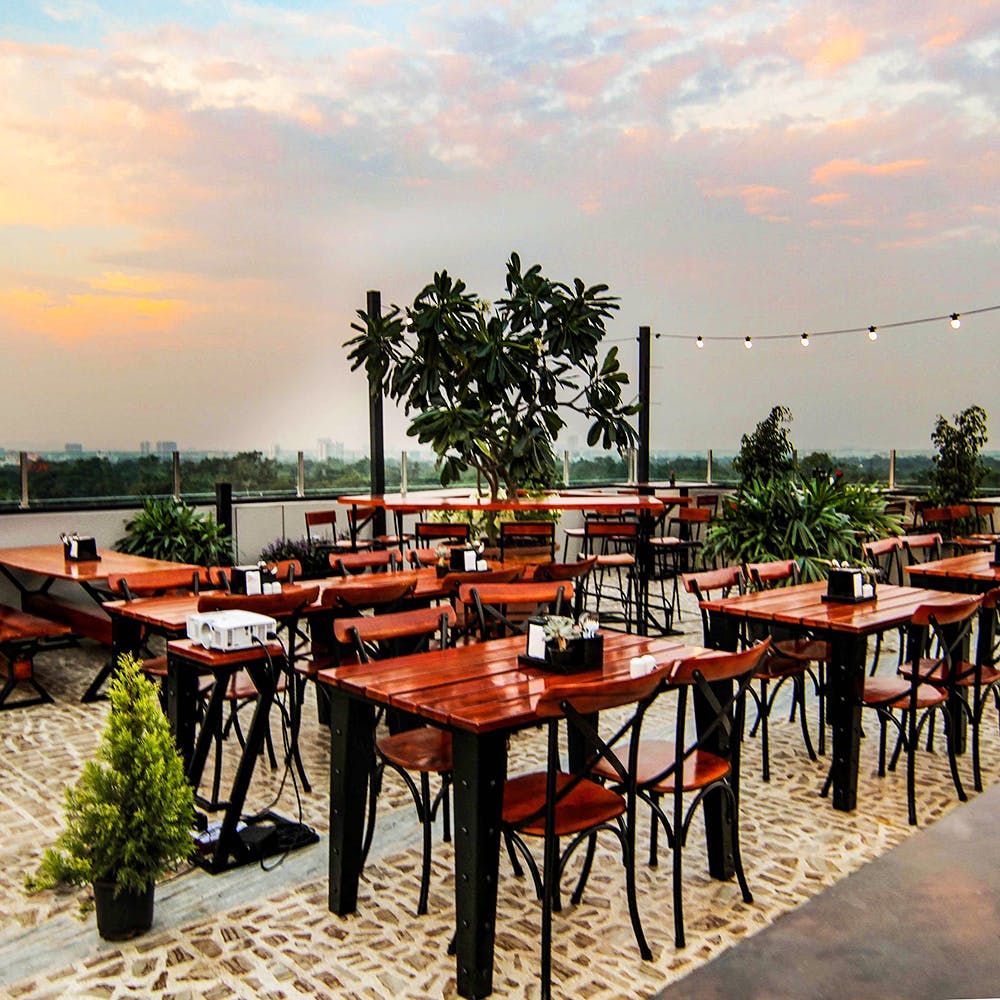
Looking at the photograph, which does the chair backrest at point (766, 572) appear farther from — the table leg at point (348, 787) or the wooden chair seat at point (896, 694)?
the table leg at point (348, 787)

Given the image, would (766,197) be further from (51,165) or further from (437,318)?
(51,165)

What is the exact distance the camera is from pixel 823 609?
13.7 ft

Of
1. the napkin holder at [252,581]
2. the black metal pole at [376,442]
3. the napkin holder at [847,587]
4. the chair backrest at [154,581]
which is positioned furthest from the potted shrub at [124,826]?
the black metal pole at [376,442]

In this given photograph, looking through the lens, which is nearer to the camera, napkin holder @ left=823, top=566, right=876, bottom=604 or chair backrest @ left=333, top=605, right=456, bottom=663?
chair backrest @ left=333, top=605, right=456, bottom=663

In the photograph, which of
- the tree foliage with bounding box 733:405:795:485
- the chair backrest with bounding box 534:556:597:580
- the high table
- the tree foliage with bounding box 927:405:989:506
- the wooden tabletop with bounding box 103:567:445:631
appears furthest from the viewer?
the tree foliage with bounding box 733:405:795:485

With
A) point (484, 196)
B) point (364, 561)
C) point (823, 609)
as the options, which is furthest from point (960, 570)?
point (484, 196)

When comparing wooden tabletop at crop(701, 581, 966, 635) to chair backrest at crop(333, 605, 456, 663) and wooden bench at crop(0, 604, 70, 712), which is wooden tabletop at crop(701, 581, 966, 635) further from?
wooden bench at crop(0, 604, 70, 712)

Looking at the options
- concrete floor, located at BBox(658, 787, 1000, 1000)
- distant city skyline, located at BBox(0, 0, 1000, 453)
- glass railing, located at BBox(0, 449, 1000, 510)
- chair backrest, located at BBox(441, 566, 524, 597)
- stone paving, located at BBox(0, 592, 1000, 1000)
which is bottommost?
stone paving, located at BBox(0, 592, 1000, 1000)

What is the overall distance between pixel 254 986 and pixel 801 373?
1456 cm

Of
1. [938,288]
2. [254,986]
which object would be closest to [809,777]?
[254,986]

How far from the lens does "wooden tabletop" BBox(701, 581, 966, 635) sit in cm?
385

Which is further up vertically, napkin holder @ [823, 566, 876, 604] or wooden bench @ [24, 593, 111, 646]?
napkin holder @ [823, 566, 876, 604]

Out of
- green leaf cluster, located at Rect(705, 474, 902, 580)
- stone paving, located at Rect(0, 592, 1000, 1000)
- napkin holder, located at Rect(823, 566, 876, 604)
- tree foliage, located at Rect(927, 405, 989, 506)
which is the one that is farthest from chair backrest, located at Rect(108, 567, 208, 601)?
tree foliage, located at Rect(927, 405, 989, 506)

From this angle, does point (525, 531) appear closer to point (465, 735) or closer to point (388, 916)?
point (388, 916)
